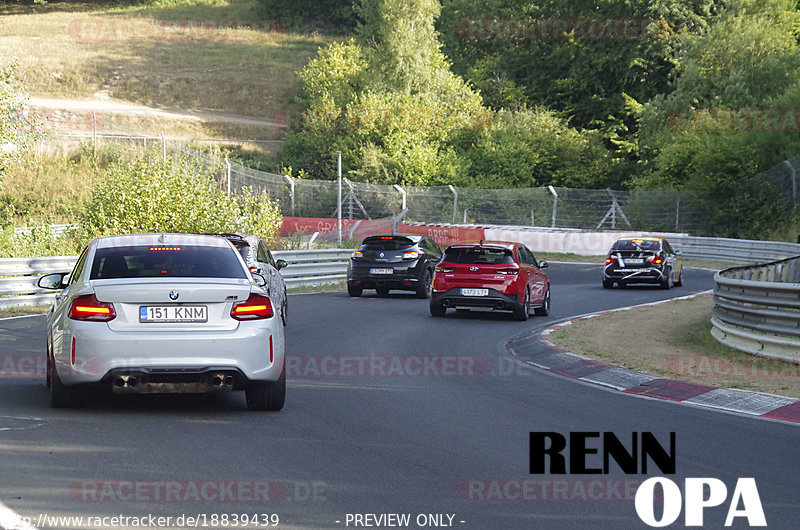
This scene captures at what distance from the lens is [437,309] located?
20672 millimetres

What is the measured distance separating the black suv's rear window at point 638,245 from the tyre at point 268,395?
68.2ft

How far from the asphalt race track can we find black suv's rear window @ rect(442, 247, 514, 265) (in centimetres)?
659

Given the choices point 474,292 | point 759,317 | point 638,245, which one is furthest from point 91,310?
point 638,245

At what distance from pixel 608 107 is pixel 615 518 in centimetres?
6377

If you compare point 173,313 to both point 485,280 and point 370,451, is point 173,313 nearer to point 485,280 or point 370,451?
point 370,451

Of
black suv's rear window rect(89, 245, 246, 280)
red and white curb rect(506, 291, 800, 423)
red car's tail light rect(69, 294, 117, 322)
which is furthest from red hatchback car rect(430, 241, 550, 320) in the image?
red car's tail light rect(69, 294, 117, 322)

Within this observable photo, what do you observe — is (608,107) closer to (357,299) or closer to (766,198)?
(766,198)

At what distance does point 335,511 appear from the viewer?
6.33 m

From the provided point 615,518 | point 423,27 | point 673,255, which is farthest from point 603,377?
point 423,27

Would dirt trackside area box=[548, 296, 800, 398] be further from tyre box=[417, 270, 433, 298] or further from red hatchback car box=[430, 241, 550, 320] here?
tyre box=[417, 270, 433, 298]

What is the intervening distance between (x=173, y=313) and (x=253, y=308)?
0.70 metres

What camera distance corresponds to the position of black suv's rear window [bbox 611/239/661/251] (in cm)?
2925

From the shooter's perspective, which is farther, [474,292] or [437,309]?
[437,309]

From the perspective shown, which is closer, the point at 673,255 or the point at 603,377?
the point at 603,377
